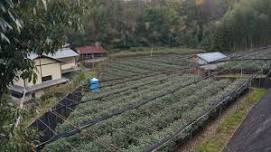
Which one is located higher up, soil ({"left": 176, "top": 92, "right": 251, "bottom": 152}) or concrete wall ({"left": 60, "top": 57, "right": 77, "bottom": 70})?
concrete wall ({"left": 60, "top": 57, "right": 77, "bottom": 70})

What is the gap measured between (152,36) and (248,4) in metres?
17.4

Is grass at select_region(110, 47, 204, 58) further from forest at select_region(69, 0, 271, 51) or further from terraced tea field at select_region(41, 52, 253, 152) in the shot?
terraced tea field at select_region(41, 52, 253, 152)

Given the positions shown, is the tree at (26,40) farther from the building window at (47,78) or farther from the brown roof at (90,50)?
the brown roof at (90,50)

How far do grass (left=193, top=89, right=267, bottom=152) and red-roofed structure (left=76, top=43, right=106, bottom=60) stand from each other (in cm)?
3005

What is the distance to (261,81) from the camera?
63.0 feet

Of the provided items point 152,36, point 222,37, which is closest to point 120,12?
point 152,36

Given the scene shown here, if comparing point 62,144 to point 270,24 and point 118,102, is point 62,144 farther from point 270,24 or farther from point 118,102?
point 270,24

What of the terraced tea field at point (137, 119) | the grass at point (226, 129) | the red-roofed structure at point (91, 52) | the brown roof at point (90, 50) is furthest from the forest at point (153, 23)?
the grass at point (226, 129)

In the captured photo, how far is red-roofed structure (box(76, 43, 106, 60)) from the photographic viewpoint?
4334 cm

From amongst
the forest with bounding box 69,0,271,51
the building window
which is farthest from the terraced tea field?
the forest with bounding box 69,0,271,51

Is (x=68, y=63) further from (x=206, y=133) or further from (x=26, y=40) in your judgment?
(x=26, y=40)

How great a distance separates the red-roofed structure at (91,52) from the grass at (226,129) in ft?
98.6

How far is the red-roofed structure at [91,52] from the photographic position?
4334cm

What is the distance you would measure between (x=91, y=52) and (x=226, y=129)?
1313 inches
